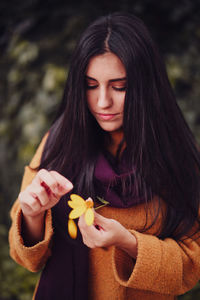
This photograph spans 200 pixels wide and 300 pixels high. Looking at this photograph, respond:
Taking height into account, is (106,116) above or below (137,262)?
above

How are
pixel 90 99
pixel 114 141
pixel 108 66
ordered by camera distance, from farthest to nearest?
pixel 114 141
pixel 90 99
pixel 108 66

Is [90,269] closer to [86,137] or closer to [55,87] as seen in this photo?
[86,137]

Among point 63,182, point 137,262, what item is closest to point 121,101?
point 63,182

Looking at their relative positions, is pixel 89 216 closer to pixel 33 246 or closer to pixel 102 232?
pixel 102 232

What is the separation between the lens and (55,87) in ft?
9.20

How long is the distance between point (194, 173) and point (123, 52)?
63 cm

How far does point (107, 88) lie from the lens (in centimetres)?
113

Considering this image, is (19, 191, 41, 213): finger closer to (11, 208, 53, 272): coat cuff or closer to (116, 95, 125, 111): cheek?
(11, 208, 53, 272): coat cuff

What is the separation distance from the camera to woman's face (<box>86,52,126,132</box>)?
3.62 feet

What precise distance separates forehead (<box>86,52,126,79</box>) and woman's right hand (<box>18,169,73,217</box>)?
1.36 ft

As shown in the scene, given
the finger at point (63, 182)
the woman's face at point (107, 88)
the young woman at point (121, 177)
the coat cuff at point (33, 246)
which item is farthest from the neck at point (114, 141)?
the finger at point (63, 182)

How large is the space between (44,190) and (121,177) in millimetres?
400

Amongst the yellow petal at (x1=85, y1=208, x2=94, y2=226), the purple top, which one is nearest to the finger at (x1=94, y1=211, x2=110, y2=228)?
the yellow petal at (x1=85, y1=208, x2=94, y2=226)

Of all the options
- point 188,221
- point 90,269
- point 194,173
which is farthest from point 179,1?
point 90,269
